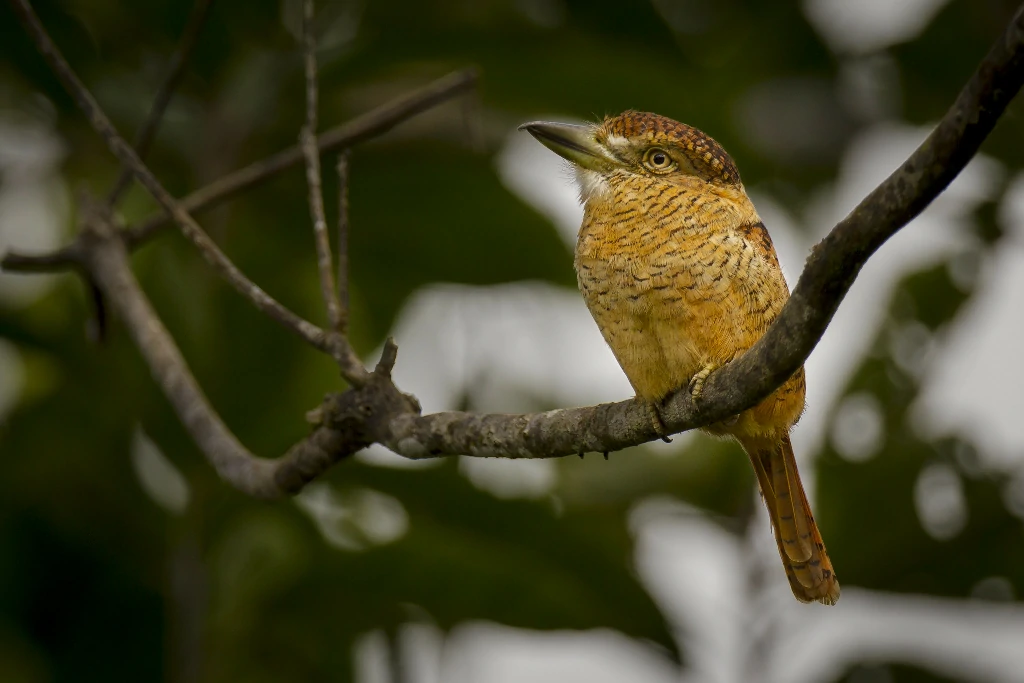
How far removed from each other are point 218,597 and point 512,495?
81cm

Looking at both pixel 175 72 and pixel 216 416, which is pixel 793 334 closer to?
pixel 216 416

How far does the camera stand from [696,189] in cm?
268

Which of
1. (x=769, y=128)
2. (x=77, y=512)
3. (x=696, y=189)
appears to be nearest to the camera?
(x=696, y=189)

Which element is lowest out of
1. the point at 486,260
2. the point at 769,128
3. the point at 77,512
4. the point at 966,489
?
the point at 966,489

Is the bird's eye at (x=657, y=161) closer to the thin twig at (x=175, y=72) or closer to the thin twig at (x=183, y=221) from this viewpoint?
the thin twig at (x=183, y=221)

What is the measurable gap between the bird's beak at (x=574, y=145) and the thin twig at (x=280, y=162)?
0.21 metres

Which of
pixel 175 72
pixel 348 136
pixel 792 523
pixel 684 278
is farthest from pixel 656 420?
pixel 175 72

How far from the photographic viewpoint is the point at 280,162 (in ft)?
9.34

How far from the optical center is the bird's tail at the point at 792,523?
8.36ft

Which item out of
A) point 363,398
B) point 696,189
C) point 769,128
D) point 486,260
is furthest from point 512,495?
point 769,128

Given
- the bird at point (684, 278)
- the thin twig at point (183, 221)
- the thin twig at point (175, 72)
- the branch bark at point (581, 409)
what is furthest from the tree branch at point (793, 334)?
the thin twig at point (175, 72)

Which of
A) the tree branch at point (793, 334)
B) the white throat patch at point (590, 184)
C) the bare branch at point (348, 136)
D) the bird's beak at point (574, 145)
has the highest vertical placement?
the bare branch at point (348, 136)

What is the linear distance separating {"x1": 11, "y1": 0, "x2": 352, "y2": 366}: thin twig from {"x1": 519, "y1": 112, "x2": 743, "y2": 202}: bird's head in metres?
0.78

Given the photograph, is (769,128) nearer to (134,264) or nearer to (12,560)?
(134,264)
